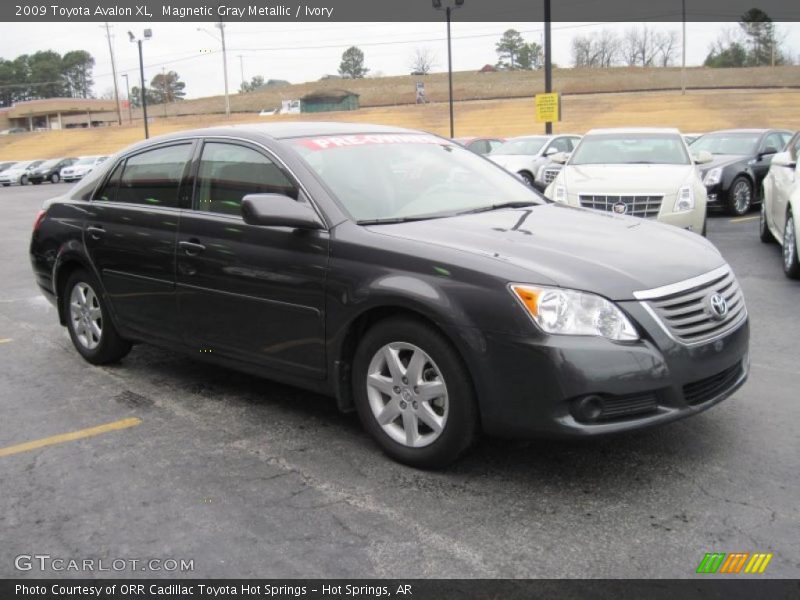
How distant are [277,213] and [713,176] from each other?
11.2 meters

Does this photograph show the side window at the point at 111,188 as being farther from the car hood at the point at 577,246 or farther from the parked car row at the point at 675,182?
the parked car row at the point at 675,182

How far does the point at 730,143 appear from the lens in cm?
1455

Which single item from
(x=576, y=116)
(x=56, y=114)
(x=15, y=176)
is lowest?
(x=15, y=176)

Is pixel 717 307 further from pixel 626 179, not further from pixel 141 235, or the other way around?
pixel 626 179

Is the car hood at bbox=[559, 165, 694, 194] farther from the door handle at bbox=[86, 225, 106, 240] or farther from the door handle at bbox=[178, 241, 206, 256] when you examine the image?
the door handle at bbox=[178, 241, 206, 256]

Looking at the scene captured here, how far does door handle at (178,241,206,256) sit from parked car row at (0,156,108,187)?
41.4m

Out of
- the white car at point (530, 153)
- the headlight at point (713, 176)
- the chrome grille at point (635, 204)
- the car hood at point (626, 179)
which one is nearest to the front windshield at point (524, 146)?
the white car at point (530, 153)

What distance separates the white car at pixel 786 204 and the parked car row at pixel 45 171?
1557 inches

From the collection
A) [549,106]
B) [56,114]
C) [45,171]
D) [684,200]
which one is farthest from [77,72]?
[684,200]

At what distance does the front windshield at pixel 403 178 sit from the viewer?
4.26 m

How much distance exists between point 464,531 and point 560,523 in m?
0.40
